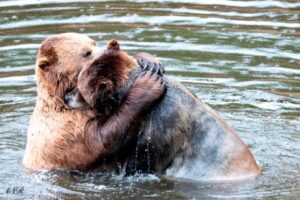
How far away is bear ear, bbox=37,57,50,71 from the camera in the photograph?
26.5 feet

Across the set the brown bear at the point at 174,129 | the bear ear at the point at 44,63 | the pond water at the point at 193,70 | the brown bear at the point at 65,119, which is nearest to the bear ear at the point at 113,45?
the brown bear at the point at 174,129

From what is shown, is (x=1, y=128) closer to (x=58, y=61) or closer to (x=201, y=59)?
(x=58, y=61)

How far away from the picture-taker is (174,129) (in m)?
7.72

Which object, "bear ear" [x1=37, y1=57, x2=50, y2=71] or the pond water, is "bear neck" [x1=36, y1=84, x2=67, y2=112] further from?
the pond water

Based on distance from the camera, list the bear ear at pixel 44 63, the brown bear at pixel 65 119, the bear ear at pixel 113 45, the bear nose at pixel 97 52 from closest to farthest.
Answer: the bear ear at pixel 113 45 → the brown bear at pixel 65 119 → the bear nose at pixel 97 52 → the bear ear at pixel 44 63

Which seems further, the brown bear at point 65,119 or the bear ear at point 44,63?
the bear ear at point 44,63

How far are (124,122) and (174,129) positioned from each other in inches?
17.3

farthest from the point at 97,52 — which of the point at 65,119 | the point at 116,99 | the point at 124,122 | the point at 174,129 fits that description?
the point at 174,129

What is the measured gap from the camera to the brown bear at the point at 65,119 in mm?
7762

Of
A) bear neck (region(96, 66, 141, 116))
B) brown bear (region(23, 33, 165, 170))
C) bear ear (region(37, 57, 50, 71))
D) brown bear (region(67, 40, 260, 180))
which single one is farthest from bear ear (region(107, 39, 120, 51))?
bear ear (region(37, 57, 50, 71))

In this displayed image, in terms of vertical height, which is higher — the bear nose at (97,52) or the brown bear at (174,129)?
the bear nose at (97,52)

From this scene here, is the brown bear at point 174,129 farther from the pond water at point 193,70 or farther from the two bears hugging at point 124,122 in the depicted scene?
the pond water at point 193,70

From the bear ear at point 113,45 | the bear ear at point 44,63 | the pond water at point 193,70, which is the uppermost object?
the bear ear at point 113,45

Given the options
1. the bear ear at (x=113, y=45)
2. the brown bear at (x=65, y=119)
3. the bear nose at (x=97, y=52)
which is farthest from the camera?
the bear nose at (x=97, y=52)
